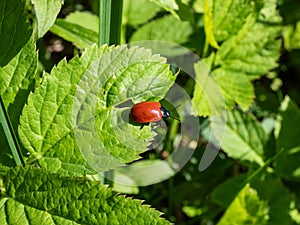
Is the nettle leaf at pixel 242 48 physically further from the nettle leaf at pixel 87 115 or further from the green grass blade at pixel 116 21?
the nettle leaf at pixel 87 115

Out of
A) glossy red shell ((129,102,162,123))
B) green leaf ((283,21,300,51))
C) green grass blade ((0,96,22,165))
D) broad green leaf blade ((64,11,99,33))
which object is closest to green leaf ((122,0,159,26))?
broad green leaf blade ((64,11,99,33))

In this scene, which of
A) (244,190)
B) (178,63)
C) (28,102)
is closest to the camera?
(28,102)

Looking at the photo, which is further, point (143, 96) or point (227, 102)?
point (227, 102)

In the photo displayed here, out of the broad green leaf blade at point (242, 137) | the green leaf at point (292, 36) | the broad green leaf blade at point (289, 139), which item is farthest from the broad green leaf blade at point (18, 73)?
the green leaf at point (292, 36)

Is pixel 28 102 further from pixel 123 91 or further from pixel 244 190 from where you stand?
pixel 244 190

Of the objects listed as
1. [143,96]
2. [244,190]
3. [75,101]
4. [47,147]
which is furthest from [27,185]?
[244,190]

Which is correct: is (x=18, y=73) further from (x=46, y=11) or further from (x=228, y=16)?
(x=228, y=16)
